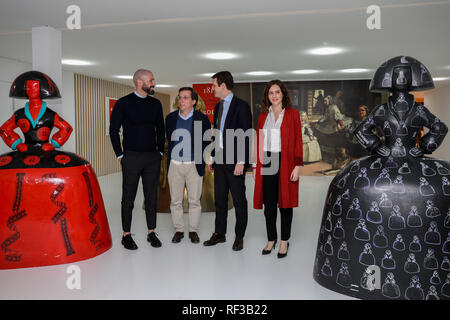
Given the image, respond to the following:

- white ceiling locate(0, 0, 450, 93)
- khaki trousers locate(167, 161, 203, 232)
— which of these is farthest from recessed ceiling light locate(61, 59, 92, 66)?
khaki trousers locate(167, 161, 203, 232)

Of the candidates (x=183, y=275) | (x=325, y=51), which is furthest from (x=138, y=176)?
(x=325, y=51)

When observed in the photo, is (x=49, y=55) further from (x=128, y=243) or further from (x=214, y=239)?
(x=214, y=239)

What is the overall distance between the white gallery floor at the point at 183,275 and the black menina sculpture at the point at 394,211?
0.90ft

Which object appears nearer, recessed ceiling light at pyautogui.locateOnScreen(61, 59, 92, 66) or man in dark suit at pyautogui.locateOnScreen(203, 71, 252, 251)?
man in dark suit at pyautogui.locateOnScreen(203, 71, 252, 251)

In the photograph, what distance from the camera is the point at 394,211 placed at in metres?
2.26

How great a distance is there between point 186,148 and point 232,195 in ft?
1.98

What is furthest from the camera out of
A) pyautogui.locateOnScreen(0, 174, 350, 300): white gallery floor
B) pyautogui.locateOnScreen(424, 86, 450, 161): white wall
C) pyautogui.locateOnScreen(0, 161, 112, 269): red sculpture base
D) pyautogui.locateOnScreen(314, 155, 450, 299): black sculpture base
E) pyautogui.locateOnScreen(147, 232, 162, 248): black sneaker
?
pyautogui.locateOnScreen(424, 86, 450, 161): white wall

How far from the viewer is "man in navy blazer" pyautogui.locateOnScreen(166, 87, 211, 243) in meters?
3.61

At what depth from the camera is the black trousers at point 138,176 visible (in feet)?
11.1

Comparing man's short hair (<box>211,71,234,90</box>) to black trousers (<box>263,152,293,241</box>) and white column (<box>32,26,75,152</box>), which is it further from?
white column (<box>32,26,75,152</box>)

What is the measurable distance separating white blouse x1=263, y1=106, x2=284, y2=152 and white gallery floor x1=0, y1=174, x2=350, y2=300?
3.04 ft

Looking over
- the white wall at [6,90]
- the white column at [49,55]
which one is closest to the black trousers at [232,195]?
the white column at [49,55]

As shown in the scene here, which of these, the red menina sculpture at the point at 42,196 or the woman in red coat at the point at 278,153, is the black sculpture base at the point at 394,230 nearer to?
the woman in red coat at the point at 278,153
